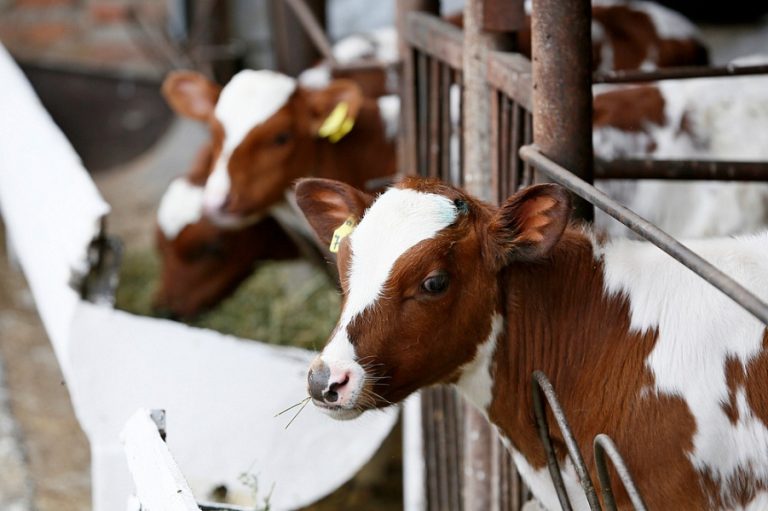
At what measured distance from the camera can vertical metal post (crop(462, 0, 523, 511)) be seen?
9.20 feet

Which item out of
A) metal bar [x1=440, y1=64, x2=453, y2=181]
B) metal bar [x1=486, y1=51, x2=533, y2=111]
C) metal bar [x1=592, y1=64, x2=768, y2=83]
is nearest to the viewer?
metal bar [x1=486, y1=51, x2=533, y2=111]

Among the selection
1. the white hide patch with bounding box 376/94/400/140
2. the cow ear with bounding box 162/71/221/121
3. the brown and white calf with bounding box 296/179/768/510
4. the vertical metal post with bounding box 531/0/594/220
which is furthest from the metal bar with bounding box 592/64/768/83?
the cow ear with bounding box 162/71/221/121

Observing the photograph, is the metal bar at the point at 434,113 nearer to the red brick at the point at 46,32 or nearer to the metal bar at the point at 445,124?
the metal bar at the point at 445,124

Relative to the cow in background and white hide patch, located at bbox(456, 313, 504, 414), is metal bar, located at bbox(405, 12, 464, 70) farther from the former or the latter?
white hide patch, located at bbox(456, 313, 504, 414)

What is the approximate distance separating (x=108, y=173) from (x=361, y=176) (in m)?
3.97

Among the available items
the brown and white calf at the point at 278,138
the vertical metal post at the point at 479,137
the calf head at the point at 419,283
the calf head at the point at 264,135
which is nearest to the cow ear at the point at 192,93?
the brown and white calf at the point at 278,138

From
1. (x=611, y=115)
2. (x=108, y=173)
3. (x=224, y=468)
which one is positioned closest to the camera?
(x=224, y=468)

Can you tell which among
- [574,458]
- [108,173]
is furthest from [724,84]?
[108,173]

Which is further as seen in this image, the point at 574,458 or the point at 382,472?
the point at 382,472

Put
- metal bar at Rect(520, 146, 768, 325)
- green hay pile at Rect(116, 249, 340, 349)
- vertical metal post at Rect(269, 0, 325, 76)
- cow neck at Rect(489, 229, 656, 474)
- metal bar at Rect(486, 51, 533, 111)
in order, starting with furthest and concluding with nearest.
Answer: vertical metal post at Rect(269, 0, 325, 76) < green hay pile at Rect(116, 249, 340, 349) < metal bar at Rect(486, 51, 533, 111) < cow neck at Rect(489, 229, 656, 474) < metal bar at Rect(520, 146, 768, 325)

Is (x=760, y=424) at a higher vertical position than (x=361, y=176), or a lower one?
higher

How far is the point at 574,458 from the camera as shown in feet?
6.59

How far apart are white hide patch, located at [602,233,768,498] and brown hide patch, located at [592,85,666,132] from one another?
1.39 metres

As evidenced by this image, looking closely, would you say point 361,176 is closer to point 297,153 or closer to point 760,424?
point 297,153
